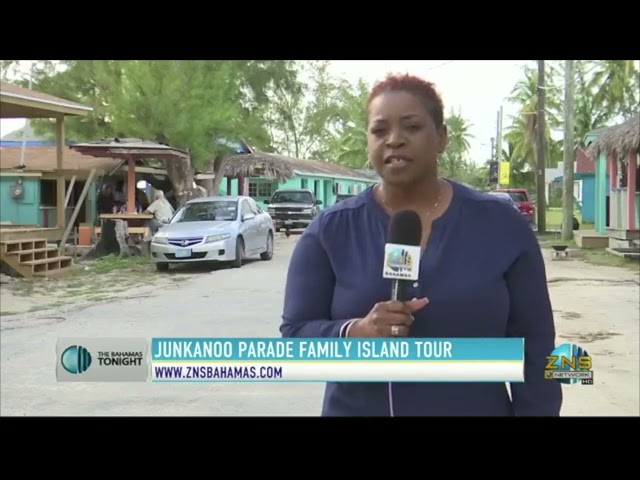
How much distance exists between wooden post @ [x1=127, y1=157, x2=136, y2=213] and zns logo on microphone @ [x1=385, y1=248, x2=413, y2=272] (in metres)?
1.63

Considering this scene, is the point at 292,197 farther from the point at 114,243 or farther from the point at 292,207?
the point at 114,243

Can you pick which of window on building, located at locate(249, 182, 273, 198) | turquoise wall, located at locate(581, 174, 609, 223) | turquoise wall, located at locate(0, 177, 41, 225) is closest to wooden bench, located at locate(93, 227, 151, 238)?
turquoise wall, located at locate(0, 177, 41, 225)

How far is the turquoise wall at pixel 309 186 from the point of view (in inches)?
83.6

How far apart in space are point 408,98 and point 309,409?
1174 mm

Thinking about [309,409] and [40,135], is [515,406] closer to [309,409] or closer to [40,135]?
[309,409]

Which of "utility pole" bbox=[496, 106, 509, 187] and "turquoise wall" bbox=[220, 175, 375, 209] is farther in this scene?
"utility pole" bbox=[496, 106, 509, 187]

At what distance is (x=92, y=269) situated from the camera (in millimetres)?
2896

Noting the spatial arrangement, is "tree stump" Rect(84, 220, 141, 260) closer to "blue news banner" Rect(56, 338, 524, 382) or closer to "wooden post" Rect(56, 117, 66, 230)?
"wooden post" Rect(56, 117, 66, 230)

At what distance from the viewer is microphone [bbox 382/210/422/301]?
1.50 metres

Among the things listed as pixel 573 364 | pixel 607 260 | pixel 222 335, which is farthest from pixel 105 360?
pixel 607 260

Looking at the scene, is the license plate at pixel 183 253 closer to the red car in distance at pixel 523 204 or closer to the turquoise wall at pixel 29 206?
the turquoise wall at pixel 29 206

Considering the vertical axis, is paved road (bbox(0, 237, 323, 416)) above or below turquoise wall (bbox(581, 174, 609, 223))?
below

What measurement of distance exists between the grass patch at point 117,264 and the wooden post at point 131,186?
0.65ft
